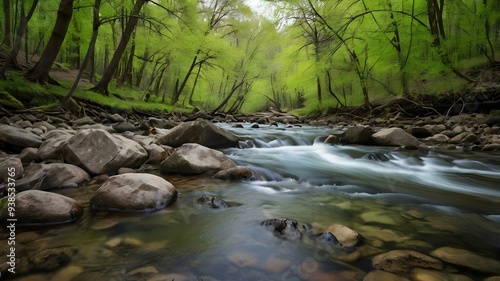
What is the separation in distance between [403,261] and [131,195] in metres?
2.13

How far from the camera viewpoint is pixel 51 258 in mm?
1553

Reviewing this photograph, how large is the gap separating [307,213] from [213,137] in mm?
3605

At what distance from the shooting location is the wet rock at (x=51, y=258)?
58.7 inches

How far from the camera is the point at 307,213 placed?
248 cm

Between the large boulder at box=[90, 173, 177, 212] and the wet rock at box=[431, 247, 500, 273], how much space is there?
2177 millimetres

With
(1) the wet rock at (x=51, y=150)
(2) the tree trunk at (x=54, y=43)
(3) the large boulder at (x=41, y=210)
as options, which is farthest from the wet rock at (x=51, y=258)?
(2) the tree trunk at (x=54, y=43)

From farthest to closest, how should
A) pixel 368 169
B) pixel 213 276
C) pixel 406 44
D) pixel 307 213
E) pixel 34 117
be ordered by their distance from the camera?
1. pixel 406 44
2. pixel 34 117
3. pixel 368 169
4. pixel 307 213
5. pixel 213 276

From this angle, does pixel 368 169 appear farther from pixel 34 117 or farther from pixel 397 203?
pixel 34 117

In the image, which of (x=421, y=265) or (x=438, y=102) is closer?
(x=421, y=265)

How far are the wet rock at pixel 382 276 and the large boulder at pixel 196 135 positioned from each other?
4429 mm

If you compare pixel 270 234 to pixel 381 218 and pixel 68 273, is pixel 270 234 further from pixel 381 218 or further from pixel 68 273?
pixel 68 273

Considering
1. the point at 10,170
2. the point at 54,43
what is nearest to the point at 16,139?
the point at 10,170

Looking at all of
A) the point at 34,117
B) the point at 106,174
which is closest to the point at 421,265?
the point at 106,174

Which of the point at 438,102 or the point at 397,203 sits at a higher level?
the point at 438,102
